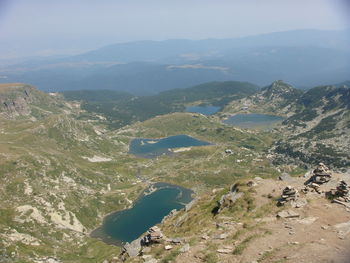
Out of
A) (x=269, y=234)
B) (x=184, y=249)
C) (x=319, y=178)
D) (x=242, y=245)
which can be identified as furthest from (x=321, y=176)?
(x=184, y=249)

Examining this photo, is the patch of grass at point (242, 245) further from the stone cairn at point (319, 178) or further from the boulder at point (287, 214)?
the stone cairn at point (319, 178)

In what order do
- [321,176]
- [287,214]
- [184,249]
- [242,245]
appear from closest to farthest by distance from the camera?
[242,245], [184,249], [287,214], [321,176]

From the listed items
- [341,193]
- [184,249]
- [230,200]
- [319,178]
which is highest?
[341,193]

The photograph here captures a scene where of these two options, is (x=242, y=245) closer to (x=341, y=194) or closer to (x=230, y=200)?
(x=341, y=194)

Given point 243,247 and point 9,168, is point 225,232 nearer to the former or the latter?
point 243,247

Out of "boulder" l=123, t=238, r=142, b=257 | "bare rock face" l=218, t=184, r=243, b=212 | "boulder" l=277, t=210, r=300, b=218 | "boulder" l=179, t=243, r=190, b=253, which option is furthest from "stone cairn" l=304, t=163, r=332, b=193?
"boulder" l=123, t=238, r=142, b=257

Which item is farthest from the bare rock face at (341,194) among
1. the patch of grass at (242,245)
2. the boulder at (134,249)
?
the boulder at (134,249)

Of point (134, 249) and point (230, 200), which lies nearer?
point (134, 249)

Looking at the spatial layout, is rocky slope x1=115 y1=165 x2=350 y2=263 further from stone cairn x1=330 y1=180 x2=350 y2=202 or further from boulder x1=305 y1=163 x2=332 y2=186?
Result: stone cairn x1=330 y1=180 x2=350 y2=202

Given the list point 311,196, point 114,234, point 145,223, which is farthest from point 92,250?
point 311,196
